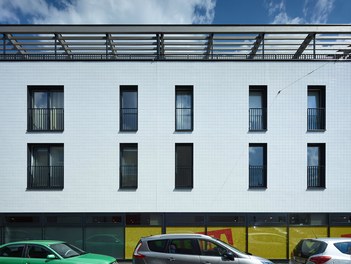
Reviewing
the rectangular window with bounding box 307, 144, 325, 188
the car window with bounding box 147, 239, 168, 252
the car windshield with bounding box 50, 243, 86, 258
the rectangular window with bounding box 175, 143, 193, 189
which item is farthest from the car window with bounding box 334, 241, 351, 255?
the car windshield with bounding box 50, 243, 86, 258

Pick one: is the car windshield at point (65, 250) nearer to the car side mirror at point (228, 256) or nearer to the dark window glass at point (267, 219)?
the car side mirror at point (228, 256)

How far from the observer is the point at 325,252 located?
25.3 feet

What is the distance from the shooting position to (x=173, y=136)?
1180 cm

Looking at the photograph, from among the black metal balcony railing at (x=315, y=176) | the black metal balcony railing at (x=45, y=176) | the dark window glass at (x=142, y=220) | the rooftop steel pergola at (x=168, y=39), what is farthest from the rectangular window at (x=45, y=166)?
the black metal balcony railing at (x=315, y=176)

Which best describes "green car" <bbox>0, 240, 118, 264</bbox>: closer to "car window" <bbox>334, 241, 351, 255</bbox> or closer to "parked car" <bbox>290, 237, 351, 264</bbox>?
"parked car" <bbox>290, 237, 351, 264</bbox>

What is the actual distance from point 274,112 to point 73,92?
26.4ft

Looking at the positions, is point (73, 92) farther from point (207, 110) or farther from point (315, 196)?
point (315, 196)

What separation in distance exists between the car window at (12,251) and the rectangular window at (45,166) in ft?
10.6

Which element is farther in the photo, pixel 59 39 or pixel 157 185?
pixel 59 39

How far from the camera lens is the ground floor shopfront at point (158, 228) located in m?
11.5

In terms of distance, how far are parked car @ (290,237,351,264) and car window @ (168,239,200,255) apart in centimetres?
288

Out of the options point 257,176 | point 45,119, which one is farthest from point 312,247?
point 45,119

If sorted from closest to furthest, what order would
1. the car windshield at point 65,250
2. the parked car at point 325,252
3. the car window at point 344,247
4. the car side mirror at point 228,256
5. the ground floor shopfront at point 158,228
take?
the parked car at point 325,252 → the car window at point 344,247 → the car side mirror at point 228,256 → the car windshield at point 65,250 → the ground floor shopfront at point 158,228

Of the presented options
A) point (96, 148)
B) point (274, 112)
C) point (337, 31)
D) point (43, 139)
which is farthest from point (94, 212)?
point (337, 31)
